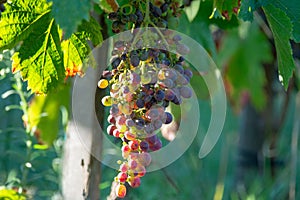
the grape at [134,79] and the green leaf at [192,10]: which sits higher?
the grape at [134,79]

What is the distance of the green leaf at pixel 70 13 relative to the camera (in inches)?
26.4

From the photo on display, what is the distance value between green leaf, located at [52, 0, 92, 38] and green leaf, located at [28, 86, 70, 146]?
0.68 meters

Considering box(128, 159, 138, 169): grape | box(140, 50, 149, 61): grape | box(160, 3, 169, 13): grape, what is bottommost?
box(128, 159, 138, 169): grape

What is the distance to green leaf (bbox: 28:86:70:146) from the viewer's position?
4.48ft

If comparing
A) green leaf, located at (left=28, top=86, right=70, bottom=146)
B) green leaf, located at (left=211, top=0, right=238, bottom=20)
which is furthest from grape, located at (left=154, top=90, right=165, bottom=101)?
green leaf, located at (left=28, top=86, right=70, bottom=146)

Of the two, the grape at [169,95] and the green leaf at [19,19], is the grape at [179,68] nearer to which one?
the grape at [169,95]

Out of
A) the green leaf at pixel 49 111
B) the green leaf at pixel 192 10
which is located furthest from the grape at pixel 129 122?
the green leaf at pixel 49 111

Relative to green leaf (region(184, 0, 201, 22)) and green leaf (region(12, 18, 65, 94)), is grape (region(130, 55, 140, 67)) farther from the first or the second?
green leaf (region(184, 0, 201, 22))

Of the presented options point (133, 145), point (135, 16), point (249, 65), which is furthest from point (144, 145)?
point (249, 65)

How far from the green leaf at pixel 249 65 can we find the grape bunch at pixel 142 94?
1.79 metres

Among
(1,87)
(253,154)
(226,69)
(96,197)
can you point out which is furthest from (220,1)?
(253,154)

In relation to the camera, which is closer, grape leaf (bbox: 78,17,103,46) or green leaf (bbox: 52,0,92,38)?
green leaf (bbox: 52,0,92,38)

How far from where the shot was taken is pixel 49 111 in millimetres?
1386

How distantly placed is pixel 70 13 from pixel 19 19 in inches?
6.5
